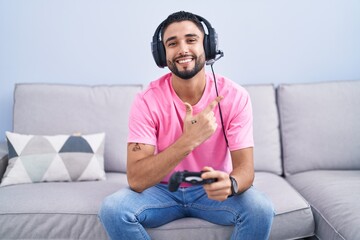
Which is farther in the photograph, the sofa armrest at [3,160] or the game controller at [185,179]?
the sofa armrest at [3,160]

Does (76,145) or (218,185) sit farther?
(76,145)

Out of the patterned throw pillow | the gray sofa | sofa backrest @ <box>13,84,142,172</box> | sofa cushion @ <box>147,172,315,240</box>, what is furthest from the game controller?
sofa backrest @ <box>13,84,142,172</box>

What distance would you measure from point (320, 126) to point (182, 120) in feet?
2.73

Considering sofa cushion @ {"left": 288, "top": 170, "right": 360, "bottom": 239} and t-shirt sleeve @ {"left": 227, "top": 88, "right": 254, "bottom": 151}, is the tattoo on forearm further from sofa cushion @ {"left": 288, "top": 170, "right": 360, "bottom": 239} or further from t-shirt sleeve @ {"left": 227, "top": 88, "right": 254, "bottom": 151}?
sofa cushion @ {"left": 288, "top": 170, "right": 360, "bottom": 239}

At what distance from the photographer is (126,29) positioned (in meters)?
2.19

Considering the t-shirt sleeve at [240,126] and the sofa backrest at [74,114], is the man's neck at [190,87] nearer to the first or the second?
the t-shirt sleeve at [240,126]

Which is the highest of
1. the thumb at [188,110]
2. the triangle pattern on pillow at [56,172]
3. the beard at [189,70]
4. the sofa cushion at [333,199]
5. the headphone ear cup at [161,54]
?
the headphone ear cup at [161,54]

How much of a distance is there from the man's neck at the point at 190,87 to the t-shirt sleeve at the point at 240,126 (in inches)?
6.2

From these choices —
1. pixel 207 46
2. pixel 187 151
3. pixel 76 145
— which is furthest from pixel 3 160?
pixel 207 46

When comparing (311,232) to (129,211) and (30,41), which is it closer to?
(129,211)

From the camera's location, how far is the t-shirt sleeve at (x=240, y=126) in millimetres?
1378

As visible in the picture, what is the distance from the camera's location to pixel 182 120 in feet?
4.81

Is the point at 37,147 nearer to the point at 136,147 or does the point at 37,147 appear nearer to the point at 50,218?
the point at 50,218

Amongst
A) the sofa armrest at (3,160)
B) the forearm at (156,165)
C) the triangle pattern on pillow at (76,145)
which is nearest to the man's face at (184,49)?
the forearm at (156,165)
